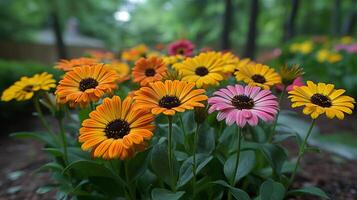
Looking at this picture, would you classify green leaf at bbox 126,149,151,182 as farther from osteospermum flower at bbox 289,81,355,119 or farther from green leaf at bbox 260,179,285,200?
osteospermum flower at bbox 289,81,355,119

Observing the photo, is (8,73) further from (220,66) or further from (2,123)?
(220,66)

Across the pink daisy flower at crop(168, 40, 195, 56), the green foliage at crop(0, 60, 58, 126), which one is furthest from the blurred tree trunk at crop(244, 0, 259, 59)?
the pink daisy flower at crop(168, 40, 195, 56)

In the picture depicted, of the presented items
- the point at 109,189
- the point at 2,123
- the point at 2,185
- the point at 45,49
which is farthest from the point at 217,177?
the point at 45,49

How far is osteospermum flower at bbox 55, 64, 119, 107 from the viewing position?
5.09 ft

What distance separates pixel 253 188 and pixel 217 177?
0.33 meters

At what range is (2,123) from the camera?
4.82m

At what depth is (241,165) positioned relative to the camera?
184 centimetres

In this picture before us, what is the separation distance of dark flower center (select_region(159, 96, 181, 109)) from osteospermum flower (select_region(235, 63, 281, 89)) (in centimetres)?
41

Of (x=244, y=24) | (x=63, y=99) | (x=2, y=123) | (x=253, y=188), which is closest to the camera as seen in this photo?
(x=63, y=99)

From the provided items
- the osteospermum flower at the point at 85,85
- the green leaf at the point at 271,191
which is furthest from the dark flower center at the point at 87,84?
the green leaf at the point at 271,191

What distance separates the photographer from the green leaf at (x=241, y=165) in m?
1.70

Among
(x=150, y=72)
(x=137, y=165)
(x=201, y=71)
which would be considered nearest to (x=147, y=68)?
(x=150, y=72)

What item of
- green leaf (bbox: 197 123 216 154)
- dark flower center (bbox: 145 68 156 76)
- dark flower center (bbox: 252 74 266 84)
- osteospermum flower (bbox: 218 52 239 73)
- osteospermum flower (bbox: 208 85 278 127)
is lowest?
green leaf (bbox: 197 123 216 154)

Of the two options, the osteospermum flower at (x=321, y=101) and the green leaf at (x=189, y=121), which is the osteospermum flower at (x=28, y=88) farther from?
the osteospermum flower at (x=321, y=101)
